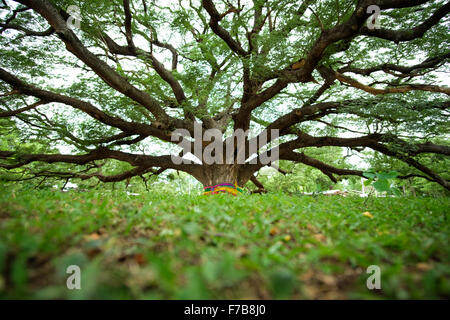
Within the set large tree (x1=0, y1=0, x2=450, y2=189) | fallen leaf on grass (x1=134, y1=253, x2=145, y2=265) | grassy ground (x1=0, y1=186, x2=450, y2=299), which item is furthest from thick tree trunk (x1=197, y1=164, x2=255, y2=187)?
fallen leaf on grass (x1=134, y1=253, x2=145, y2=265)

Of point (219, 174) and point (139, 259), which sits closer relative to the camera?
point (139, 259)

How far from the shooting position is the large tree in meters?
5.07

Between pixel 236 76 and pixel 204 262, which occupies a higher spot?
pixel 236 76

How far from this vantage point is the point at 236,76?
6.86 m

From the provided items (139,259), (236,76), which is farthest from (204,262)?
(236,76)

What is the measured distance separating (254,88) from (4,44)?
285 inches

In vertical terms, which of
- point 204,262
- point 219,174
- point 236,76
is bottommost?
point 204,262

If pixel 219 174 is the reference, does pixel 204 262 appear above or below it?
below

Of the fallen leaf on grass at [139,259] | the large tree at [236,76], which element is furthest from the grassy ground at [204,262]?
the large tree at [236,76]

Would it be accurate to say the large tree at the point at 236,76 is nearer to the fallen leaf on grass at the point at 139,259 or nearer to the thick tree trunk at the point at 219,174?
the thick tree trunk at the point at 219,174

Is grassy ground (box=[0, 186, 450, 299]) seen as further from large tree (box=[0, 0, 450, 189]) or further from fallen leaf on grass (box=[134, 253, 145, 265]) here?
large tree (box=[0, 0, 450, 189])

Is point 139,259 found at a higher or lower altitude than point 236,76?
lower

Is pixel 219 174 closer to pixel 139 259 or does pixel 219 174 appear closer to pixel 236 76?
pixel 236 76

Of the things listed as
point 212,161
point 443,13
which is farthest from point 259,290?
point 212,161
